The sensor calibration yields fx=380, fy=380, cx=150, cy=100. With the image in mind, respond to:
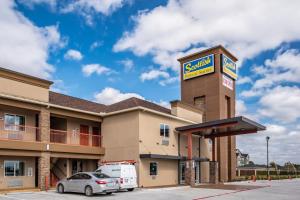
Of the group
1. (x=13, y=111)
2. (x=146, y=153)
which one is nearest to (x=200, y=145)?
(x=146, y=153)

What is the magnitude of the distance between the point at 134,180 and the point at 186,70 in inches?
796

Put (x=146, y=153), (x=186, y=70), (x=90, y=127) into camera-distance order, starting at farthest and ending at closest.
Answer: (x=186, y=70) < (x=90, y=127) < (x=146, y=153)

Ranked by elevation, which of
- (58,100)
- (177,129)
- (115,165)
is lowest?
(115,165)

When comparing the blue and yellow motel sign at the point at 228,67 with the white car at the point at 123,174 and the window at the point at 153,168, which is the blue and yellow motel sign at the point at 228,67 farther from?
the white car at the point at 123,174

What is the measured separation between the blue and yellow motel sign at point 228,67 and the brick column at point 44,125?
20673 millimetres

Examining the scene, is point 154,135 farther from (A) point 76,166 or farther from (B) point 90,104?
(B) point 90,104

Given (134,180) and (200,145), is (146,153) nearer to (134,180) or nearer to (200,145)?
(134,180)

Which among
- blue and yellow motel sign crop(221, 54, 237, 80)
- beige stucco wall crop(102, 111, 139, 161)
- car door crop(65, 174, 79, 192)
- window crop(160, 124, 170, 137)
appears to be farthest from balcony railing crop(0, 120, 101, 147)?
blue and yellow motel sign crop(221, 54, 237, 80)

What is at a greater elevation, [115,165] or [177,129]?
[177,129]

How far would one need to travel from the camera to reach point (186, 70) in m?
42.5

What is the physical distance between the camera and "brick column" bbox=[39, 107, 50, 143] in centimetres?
2539

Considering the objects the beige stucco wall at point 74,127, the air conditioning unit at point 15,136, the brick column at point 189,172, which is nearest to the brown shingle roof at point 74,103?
the beige stucco wall at point 74,127

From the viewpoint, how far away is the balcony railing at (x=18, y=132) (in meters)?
24.4

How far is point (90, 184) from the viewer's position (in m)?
21.2
